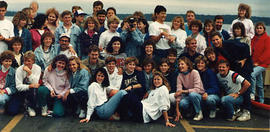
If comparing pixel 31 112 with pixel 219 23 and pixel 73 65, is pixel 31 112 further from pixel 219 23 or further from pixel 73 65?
pixel 219 23

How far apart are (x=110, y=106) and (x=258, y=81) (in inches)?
141

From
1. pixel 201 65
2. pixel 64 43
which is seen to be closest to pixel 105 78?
pixel 64 43

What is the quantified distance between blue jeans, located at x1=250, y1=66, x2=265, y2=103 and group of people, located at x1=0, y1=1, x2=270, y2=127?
2.45 feet

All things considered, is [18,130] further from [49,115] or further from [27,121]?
[49,115]

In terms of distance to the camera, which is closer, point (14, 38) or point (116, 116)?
point (116, 116)

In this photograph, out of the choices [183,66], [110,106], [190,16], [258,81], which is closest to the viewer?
[110,106]

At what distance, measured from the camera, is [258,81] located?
21.5 feet

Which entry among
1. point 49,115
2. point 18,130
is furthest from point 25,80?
point 18,130

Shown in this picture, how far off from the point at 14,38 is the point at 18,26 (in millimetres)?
460

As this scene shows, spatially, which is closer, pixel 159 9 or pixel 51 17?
pixel 159 9

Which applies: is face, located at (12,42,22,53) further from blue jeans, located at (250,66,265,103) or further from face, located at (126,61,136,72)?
blue jeans, located at (250,66,265,103)

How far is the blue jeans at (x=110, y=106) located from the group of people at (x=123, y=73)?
12 mm

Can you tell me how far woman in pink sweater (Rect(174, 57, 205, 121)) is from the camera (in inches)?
208

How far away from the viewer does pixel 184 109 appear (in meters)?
5.41
